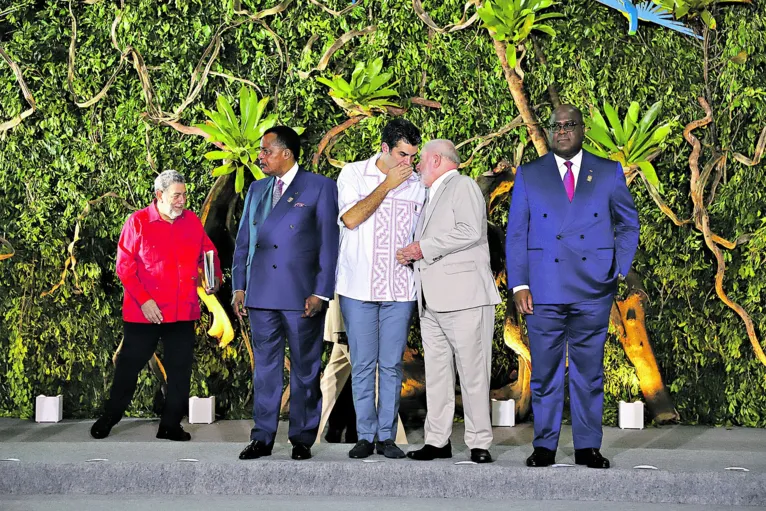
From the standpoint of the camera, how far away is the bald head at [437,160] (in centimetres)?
448

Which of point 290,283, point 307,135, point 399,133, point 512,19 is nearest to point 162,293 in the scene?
point 290,283

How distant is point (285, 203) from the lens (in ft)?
15.0

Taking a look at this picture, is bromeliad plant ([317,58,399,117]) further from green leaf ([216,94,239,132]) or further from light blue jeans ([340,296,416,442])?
light blue jeans ([340,296,416,442])

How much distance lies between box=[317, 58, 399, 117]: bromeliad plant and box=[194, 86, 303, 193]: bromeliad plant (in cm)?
32

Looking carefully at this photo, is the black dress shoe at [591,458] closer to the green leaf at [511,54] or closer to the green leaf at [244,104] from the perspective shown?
the green leaf at [511,54]

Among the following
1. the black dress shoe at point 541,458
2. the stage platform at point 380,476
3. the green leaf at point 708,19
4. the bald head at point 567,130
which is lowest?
the stage platform at point 380,476

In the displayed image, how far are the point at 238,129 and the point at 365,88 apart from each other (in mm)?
774

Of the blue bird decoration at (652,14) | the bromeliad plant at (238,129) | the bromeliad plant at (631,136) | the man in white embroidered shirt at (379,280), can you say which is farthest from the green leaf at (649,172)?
the bromeliad plant at (238,129)

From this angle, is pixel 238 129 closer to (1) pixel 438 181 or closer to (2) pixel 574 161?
(1) pixel 438 181

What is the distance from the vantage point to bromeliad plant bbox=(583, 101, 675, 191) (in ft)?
19.0

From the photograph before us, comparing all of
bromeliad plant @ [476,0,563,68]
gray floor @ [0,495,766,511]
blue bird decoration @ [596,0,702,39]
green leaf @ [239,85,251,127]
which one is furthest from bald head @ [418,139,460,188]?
blue bird decoration @ [596,0,702,39]

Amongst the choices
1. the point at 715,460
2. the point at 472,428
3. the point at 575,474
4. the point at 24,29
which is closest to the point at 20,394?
the point at 24,29

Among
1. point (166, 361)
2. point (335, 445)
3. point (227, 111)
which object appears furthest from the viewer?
point (227, 111)

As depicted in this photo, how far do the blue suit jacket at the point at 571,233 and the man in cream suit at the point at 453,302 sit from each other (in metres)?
0.17
